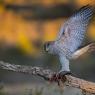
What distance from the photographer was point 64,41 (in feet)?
17.8

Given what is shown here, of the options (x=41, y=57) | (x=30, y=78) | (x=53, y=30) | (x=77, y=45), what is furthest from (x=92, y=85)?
(x=53, y=30)

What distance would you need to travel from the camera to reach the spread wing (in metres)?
5.37

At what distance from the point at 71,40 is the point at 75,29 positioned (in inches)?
3.7

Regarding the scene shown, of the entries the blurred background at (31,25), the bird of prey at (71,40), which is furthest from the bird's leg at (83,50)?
the blurred background at (31,25)

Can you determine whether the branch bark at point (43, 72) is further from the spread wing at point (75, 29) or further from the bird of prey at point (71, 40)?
the spread wing at point (75, 29)

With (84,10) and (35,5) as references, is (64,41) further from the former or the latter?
(35,5)

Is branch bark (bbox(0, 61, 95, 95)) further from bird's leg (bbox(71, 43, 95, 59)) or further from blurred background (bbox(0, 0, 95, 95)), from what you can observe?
blurred background (bbox(0, 0, 95, 95))

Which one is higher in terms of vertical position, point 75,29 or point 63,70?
point 75,29

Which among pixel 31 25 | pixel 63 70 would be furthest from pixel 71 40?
pixel 31 25

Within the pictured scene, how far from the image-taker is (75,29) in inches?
213

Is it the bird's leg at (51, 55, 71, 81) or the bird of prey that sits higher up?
the bird of prey

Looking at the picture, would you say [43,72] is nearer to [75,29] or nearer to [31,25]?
[75,29]

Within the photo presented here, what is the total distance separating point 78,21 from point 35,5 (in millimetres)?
7019

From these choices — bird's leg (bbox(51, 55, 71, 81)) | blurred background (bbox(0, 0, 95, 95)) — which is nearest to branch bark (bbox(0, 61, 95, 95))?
bird's leg (bbox(51, 55, 71, 81))
